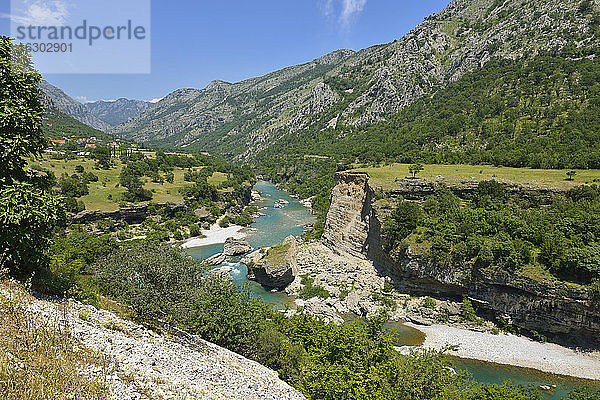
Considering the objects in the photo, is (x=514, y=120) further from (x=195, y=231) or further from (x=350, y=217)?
(x=195, y=231)

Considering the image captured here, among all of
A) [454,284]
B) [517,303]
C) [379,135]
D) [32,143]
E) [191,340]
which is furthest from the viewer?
[379,135]

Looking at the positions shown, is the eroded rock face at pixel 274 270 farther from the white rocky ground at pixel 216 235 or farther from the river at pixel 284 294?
the white rocky ground at pixel 216 235

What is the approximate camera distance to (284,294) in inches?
1412

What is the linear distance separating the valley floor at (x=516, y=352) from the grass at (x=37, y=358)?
24732 millimetres

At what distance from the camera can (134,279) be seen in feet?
44.8

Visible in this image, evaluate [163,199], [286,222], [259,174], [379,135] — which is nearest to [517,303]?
[286,222]

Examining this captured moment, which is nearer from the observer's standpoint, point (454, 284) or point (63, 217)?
point (63, 217)

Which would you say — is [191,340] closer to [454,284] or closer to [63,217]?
[63,217]

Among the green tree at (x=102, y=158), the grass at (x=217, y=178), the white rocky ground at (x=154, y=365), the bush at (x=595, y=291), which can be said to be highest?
the green tree at (x=102, y=158)

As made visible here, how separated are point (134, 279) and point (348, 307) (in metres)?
23.8

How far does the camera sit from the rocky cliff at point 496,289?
24047 millimetres

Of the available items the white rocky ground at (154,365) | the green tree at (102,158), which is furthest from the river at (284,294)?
the green tree at (102,158)

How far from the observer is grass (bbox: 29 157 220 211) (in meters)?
61.4

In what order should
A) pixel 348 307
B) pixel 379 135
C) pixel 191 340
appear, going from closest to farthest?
pixel 191 340 → pixel 348 307 → pixel 379 135
